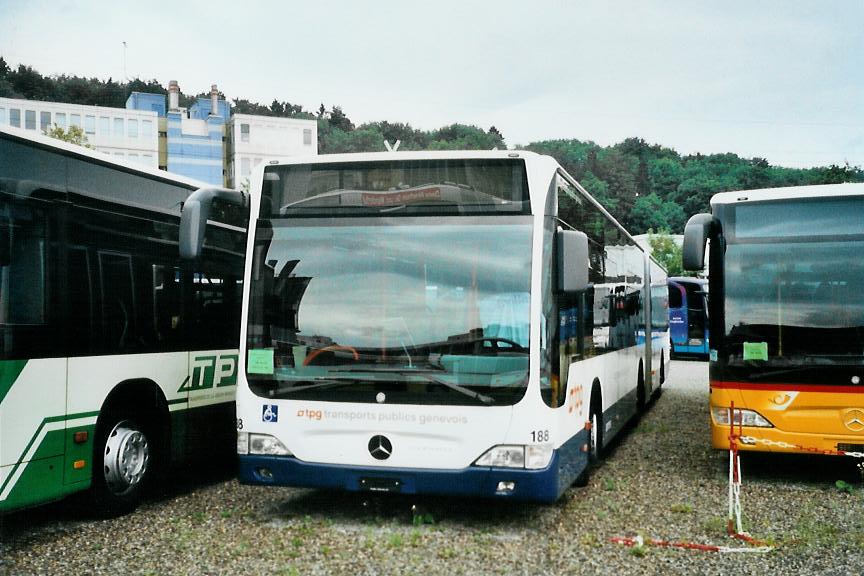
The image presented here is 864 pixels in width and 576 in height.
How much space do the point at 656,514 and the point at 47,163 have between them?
5.79 meters

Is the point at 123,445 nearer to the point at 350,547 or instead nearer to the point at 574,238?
the point at 350,547

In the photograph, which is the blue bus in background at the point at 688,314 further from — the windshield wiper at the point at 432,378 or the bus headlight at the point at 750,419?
the windshield wiper at the point at 432,378

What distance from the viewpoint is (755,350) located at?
923 cm

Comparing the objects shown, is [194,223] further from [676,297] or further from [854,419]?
[676,297]

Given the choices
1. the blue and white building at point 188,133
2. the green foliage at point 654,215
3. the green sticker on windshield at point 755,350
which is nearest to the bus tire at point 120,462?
the green sticker on windshield at point 755,350

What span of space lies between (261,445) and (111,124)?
71457 millimetres

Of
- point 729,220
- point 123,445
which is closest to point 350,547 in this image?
point 123,445

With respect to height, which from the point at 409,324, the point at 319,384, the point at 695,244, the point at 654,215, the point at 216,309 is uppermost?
the point at 654,215

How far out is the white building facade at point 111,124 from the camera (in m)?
69.7

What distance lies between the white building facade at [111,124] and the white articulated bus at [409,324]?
218 ft

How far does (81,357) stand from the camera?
7.21 metres

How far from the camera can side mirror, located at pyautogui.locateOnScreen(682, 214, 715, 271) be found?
877 cm

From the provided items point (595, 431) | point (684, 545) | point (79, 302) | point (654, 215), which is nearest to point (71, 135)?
point (79, 302)

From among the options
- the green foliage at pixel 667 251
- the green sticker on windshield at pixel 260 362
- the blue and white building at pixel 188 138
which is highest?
the blue and white building at pixel 188 138
